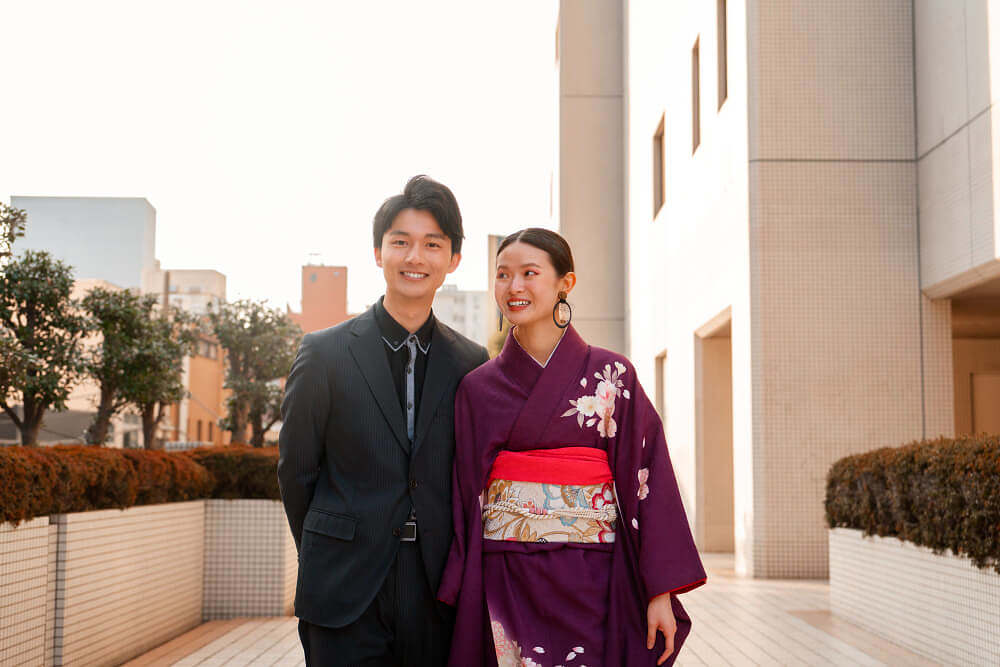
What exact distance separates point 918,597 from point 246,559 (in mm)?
3914

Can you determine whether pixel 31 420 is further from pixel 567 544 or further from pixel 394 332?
pixel 567 544

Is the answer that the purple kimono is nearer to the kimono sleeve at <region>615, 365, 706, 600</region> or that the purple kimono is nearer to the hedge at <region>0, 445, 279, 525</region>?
the kimono sleeve at <region>615, 365, 706, 600</region>

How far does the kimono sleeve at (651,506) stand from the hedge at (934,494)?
2.55m

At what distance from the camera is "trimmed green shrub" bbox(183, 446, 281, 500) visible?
6277 mm

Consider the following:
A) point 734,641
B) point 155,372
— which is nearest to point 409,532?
point 734,641

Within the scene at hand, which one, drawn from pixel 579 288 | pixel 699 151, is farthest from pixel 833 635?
pixel 579 288

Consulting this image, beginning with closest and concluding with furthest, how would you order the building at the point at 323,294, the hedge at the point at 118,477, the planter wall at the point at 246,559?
the hedge at the point at 118,477 < the planter wall at the point at 246,559 < the building at the point at 323,294

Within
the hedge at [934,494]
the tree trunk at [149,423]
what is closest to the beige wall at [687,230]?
the hedge at [934,494]

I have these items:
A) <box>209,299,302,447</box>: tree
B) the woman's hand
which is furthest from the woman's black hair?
<box>209,299,302,447</box>: tree

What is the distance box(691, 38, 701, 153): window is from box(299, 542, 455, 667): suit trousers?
376 inches

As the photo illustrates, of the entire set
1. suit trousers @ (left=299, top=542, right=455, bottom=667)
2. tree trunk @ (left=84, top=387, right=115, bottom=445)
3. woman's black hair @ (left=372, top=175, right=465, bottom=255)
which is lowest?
suit trousers @ (left=299, top=542, right=455, bottom=667)

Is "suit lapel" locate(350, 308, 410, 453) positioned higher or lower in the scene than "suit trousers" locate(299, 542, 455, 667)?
higher

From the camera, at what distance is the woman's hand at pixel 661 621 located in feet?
7.55

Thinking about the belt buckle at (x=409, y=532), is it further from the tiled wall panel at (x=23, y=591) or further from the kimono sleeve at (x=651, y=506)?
the tiled wall panel at (x=23, y=591)
